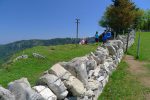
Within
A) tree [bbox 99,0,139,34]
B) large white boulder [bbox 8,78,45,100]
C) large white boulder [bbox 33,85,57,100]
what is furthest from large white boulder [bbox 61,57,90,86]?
tree [bbox 99,0,139,34]

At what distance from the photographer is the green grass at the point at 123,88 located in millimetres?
13711

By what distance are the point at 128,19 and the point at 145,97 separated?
174 feet

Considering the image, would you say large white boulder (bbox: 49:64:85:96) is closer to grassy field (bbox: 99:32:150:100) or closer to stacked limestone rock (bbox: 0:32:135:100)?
stacked limestone rock (bbox: 0:32:135:100)

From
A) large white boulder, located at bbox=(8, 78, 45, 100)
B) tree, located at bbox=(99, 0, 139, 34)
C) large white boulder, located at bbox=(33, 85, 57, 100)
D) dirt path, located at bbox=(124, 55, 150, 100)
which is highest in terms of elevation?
tree, located at bbox=(99, 0, 139, 34)

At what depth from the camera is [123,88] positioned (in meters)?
15.2

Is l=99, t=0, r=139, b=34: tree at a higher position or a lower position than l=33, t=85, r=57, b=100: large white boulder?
higher

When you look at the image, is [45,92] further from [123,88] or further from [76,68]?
[123,88]

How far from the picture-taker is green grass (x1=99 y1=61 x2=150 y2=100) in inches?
540

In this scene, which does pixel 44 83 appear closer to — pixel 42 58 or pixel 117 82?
pixel 117 82

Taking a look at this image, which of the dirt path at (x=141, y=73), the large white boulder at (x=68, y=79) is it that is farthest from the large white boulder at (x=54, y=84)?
the dirt path at (x=141, y=73)

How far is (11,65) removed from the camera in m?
24.7

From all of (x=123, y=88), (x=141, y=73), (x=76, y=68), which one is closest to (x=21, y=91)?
(x=76, y=68)

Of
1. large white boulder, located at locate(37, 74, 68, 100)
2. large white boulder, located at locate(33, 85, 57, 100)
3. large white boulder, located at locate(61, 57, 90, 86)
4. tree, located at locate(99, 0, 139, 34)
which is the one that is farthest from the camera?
tree, located at locate(99, 0, 139, 34)

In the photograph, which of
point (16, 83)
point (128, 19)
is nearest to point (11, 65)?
point (16, 83)
